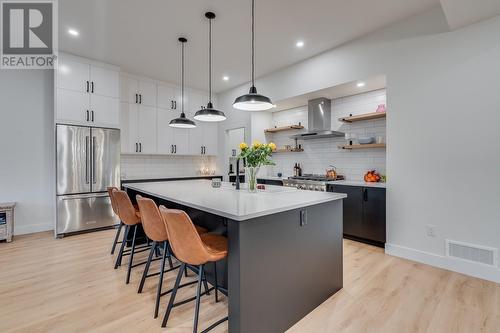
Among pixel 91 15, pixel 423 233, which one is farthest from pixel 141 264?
pixel 423 233

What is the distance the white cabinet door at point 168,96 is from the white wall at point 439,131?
3.96 metres

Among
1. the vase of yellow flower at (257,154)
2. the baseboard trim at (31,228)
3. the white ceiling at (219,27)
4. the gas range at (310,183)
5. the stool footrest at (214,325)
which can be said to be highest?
the white ceiling at (219,27)

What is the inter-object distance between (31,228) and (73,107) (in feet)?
7.49

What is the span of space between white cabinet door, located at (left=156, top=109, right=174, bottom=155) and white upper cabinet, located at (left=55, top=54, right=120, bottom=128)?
40.4 inches

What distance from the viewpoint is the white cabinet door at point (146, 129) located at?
208 inches

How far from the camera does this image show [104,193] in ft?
14.8

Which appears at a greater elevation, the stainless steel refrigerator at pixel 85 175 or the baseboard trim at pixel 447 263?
the stainless steel refrigerator at pixel 85 175

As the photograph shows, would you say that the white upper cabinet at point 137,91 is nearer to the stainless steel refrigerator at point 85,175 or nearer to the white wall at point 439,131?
the stainless steel refrigerator at point 85,175

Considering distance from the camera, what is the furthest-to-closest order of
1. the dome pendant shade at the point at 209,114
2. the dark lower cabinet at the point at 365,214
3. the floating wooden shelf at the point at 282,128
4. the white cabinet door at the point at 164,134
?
1. the white cabinet door at the point at 164,134
2. the floating wooden shelf at the point at 282,128
3. the dark lower cabinet at the point at 365,214
4. the dome pendant shade at the point at 209,114

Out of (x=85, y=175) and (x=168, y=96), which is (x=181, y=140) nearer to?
(x=168, y=96)

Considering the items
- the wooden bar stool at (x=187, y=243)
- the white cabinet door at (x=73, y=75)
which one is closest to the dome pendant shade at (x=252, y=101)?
the wooden bar stool at (x=187, y=243)

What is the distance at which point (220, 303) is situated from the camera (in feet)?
7.15

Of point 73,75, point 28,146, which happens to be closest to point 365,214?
point 73,75

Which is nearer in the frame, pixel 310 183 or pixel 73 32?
pixel 73 32
